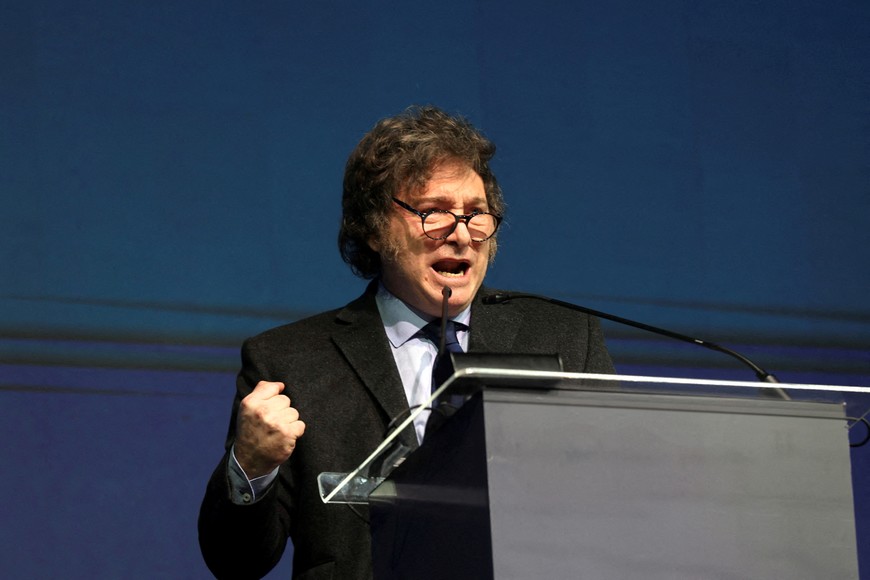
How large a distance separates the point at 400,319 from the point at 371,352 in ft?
0.41

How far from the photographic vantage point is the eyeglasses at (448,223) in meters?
2.19

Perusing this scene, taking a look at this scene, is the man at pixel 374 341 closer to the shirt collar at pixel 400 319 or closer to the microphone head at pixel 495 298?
the shirt collar at pixel 400 319

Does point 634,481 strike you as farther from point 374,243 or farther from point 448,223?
point 374,243

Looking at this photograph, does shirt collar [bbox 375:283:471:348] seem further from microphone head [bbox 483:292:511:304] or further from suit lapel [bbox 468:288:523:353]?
microphone head [bbox 483:292:511:304]

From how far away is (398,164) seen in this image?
90.0 inches

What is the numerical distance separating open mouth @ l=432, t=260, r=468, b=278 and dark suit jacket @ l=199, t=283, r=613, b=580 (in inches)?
3.0

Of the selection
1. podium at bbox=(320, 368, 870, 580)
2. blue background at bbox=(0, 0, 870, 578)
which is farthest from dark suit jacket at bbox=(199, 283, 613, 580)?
podium at bbox=(320, 368, 870, 580)

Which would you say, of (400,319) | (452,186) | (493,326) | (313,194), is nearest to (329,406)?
(400,319)

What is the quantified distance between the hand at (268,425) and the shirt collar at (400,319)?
533 millimetres

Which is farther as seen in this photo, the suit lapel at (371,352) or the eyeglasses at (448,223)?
the eyeglasses at (448,223)

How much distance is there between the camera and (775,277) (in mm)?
3205

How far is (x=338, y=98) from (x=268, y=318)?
1.96ft

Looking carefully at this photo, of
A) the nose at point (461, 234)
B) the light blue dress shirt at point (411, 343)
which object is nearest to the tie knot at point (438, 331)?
the light blue dress shirt at point (411, 343)

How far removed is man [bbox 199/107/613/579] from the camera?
191cm
